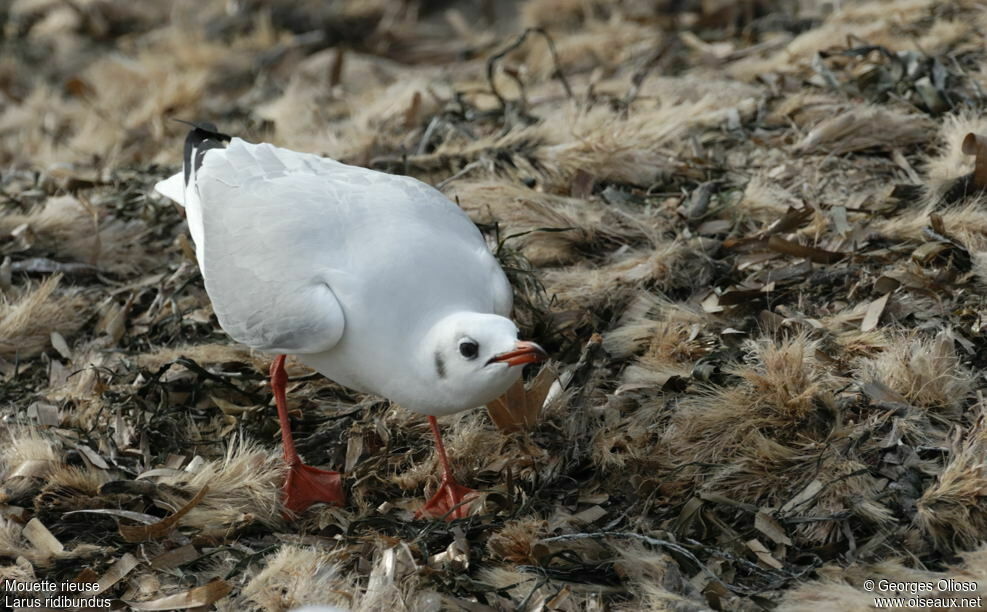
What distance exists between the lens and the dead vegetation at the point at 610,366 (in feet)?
11.0

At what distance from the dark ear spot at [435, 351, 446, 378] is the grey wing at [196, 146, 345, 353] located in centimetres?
37

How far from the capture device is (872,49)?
5.89m

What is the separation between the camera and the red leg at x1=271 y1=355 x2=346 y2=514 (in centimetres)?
384

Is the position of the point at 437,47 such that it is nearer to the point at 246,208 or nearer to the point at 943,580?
the point at 246,208

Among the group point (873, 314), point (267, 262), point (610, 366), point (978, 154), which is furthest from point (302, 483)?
point (978, 154)

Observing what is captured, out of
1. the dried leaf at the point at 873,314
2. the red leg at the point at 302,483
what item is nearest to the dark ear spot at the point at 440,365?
the red leg at the point at 302,483

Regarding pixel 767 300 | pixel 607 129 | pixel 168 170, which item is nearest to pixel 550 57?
pixel 607 129

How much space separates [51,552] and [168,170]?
3.34 metres

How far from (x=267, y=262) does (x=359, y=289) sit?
411 mm

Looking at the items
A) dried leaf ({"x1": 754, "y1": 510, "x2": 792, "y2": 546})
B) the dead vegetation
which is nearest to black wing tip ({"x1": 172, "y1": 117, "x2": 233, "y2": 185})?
the dead vegetation

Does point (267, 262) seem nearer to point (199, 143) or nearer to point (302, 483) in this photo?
point (302, 483)

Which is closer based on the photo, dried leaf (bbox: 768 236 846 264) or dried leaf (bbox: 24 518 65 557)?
dried leaf (bbox: 24 518 65 557)

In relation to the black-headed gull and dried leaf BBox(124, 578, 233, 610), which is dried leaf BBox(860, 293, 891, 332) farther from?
dried leaf BBox(124, 578, 233, 610)

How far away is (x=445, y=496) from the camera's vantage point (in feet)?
12.5
